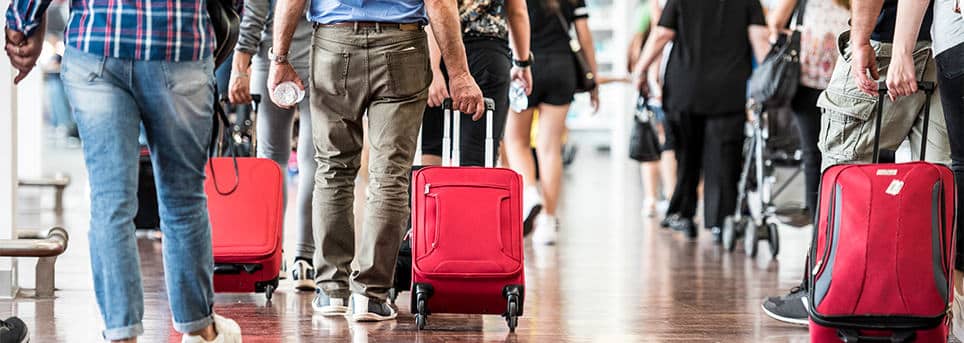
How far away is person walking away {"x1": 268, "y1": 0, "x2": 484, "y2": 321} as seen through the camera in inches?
141

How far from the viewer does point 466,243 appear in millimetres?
3543

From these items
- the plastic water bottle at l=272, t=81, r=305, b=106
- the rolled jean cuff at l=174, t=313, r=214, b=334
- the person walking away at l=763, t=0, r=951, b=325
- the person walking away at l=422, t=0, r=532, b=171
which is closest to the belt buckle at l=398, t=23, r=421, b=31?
the plastic water bottle at l=272, t=81, r=305, b=106

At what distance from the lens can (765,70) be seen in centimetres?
554

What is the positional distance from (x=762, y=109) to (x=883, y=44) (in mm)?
2175

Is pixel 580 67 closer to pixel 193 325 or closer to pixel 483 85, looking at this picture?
pixel 483 85

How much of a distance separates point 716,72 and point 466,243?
319 centimetres

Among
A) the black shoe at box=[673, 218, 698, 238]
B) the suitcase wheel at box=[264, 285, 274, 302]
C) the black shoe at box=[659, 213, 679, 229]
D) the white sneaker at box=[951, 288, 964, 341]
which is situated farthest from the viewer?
the black shoe at box=[659, 213, 679, 229]

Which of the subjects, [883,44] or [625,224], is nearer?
[883,44]

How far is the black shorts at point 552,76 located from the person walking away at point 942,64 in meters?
2.72

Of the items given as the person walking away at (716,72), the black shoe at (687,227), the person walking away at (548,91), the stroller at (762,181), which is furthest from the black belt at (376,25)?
the black shoe at (687,227)

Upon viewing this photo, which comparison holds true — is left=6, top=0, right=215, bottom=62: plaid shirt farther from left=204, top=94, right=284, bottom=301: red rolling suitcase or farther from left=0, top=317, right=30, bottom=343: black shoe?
left=204, top=94, right=284, bottom=301: red rolling suitcase

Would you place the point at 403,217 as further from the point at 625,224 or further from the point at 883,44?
the point at 625,224

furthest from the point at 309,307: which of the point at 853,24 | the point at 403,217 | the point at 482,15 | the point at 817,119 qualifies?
the point at 817,119

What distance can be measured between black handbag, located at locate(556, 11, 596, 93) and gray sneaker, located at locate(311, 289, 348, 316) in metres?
2.54
